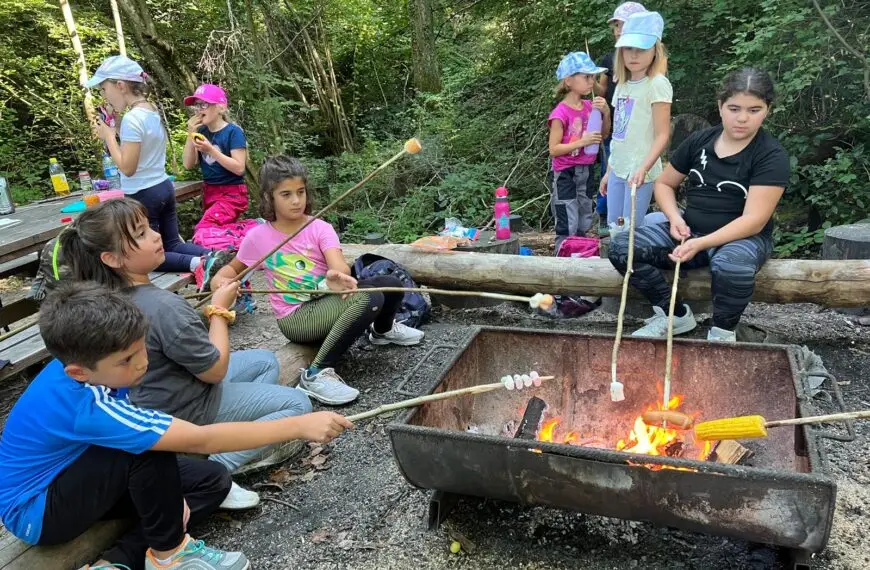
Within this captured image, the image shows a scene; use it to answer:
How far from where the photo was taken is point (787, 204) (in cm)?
588

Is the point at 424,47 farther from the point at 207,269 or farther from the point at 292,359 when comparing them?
the point at 292,359

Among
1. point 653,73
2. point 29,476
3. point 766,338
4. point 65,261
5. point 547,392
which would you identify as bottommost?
point 766,338

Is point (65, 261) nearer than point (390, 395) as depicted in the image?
Yes

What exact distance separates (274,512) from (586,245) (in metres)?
3.07

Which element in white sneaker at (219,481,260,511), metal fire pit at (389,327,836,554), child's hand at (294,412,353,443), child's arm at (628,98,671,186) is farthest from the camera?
child's arm at (628,98,671,186)

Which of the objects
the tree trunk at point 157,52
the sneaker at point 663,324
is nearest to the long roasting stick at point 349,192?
the sneaker at point 663,324

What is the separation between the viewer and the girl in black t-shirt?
3.22 meters

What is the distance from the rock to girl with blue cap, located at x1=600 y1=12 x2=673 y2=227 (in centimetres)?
225

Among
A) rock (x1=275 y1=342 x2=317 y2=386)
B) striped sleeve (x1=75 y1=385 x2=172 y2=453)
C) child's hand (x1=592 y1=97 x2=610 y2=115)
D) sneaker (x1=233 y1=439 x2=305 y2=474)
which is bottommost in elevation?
sneaker (x1=233 y1=439 x2=305 y2=474)

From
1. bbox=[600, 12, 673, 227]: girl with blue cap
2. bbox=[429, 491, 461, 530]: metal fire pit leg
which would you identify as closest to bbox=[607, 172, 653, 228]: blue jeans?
bbox=[600, 12, 673, 227]: girl with blue cap

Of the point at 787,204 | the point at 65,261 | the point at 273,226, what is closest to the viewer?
the point at 65,261

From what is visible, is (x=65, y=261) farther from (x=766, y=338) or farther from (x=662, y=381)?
(x=766, y=338)

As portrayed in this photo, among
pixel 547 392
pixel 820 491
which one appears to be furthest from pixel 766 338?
pixel 820 491

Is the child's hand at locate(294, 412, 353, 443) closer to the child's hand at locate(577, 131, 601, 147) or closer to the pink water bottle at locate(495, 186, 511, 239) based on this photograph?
the pink water bottle at locate(495, 186, 511, 239)
